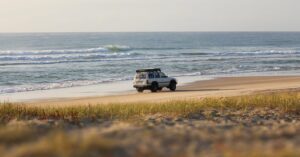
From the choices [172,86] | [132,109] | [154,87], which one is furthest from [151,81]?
[132,109]

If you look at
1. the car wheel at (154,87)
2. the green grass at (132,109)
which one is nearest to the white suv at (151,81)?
the car wheel at (154,87)

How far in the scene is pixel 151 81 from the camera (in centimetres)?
3472

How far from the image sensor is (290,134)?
997 cm

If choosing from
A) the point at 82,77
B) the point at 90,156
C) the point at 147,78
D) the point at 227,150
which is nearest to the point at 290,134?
the point at 227,150

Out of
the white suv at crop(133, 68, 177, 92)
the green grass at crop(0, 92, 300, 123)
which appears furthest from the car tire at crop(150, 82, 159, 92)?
the green grass at crop(0, 92, 300, 123)

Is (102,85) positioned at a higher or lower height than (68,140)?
lower

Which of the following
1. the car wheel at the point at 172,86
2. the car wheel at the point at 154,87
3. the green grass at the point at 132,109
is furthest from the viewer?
the car wheel at the point at 172,86

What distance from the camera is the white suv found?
34.4 metres

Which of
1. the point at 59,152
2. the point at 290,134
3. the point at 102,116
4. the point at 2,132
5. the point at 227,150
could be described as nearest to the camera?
the point at 59,152

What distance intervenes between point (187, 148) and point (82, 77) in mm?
36770

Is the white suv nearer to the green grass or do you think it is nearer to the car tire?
the car tire

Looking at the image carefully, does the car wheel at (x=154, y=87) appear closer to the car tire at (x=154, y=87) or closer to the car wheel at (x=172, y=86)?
the car tire at (x=154, y=87)

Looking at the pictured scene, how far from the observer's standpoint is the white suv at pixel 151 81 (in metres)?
34.4

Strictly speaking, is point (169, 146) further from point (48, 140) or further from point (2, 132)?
point (2, 132)
